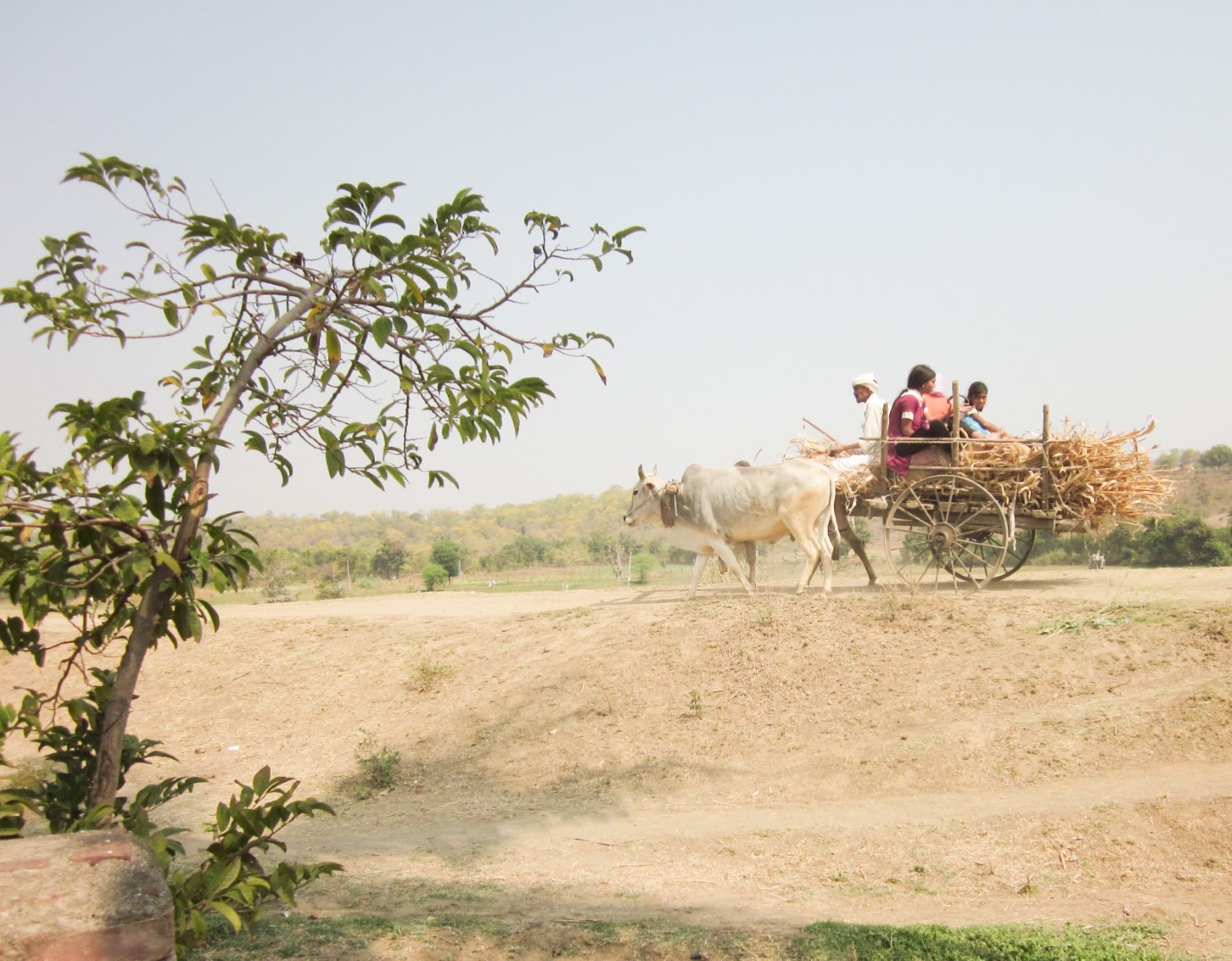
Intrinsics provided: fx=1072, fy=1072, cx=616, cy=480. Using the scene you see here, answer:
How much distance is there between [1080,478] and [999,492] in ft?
2.93

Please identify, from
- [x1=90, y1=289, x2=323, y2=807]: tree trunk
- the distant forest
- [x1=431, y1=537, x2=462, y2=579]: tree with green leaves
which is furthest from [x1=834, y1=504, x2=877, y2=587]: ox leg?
[x1=431, y1=537, x2=462, y2=579]: tree with green leaves

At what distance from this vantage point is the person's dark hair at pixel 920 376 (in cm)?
1245

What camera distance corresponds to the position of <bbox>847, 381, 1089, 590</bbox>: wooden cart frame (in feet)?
38.0

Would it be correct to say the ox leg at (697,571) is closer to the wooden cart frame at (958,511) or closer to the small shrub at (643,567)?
the wooden cart frame at (958,511)

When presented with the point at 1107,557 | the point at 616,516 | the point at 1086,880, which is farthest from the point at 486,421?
the point at 616,516

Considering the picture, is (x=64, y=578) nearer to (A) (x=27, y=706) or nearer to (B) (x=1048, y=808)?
(A) (x=27, y=706)

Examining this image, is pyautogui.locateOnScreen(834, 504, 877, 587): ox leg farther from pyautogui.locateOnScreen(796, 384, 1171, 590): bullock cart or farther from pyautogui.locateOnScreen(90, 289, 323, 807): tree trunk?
pyautogui.locateOnScreen(90, 289, 323, 807): tree trunk

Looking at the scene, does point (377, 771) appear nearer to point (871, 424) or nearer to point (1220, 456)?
point (871, 424)

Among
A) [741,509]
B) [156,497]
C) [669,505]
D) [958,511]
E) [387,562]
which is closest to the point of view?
[156,497]

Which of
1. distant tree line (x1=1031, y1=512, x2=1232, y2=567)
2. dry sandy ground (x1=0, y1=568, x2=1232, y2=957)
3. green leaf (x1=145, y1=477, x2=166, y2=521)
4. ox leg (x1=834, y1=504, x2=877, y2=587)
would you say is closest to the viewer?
green leaf (x1=145, y1=477, x2=166, y2=521)

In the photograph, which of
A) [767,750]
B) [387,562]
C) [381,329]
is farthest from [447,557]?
[381,329]

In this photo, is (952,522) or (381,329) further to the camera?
(952,522)

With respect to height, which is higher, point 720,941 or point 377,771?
point 720,941

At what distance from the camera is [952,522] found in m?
12.4
